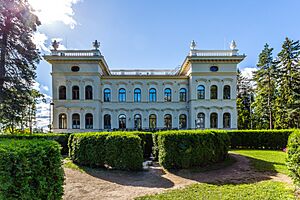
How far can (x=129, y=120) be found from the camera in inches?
1086

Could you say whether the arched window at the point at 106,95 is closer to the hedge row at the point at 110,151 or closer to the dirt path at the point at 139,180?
the hedge row at the point at 110,151

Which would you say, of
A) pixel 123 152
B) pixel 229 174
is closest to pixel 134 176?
pixel 123 152

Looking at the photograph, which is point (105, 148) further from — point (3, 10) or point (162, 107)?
point (162, 107)

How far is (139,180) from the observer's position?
8117mm

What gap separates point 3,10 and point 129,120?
646 inches

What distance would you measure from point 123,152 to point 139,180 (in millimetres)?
1562

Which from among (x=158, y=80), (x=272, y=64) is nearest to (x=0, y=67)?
(x=158, y=80)

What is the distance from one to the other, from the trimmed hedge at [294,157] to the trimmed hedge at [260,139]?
38.1 ft

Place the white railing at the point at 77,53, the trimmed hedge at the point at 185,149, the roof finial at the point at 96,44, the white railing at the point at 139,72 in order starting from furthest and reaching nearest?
the white railing at the point at 139,72 → the roof finial at the point at 96,44 → the white railing at the point at 77,53 → the trimmed hedge at the point at 185,149

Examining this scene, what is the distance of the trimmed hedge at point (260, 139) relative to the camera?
16877 mm

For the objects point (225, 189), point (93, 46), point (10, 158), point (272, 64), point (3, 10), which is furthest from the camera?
point (272, 64)

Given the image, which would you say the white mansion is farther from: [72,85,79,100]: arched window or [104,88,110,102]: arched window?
[104,88,110,102]: arched window

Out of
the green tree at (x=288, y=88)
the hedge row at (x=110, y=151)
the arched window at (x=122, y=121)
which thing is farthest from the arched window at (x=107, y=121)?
the green tree at (x=288, y=88)

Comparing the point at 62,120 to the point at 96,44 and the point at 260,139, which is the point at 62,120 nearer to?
the point at 96,44
